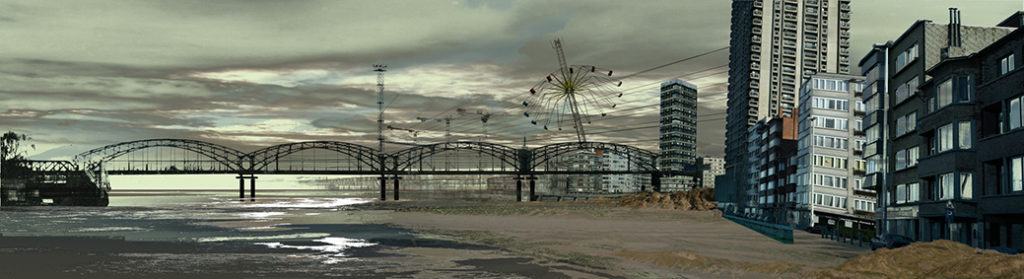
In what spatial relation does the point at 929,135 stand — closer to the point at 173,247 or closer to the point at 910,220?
the point at 910,220

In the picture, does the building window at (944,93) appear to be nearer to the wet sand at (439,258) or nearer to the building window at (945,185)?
the building window at (945,185)

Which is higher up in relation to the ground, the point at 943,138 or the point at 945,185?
the point at 943,138

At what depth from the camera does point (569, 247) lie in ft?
209

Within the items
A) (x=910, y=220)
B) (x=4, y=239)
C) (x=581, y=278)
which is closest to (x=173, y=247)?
(x=4, y=239)

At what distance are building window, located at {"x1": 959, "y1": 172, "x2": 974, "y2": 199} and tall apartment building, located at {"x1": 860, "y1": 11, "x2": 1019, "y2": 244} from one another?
0.15 meters

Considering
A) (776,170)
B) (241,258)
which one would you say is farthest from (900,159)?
(776,170)

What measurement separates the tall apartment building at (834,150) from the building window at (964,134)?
61.5 meters

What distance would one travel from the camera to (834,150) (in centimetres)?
12419

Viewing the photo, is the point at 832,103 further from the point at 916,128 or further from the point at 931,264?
the point at 931,264

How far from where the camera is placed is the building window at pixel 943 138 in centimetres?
6344

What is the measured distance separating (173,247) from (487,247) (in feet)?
77.2

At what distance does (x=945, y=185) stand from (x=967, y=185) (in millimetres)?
3544

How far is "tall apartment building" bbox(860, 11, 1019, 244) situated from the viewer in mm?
65575

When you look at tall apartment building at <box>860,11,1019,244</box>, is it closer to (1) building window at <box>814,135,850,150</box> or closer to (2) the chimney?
(2) the chimney
